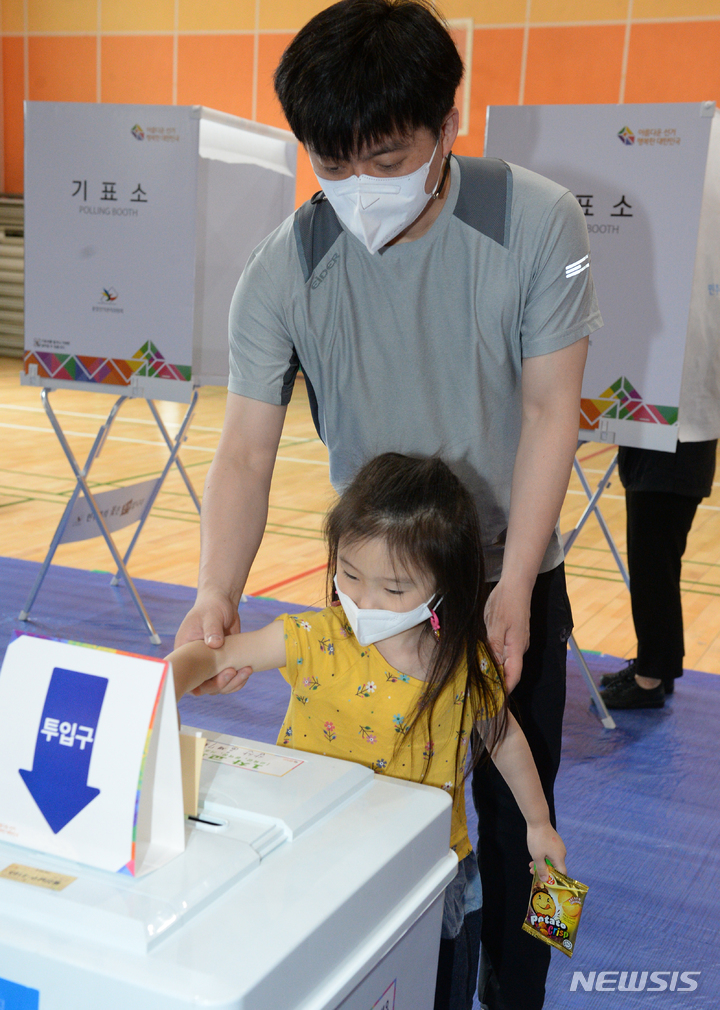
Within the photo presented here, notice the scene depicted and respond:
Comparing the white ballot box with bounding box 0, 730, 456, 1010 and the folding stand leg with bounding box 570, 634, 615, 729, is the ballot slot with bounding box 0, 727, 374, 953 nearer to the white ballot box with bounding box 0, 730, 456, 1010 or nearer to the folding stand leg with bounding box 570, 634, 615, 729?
the white ballot box with bounding box 0, 730, 456, 1010

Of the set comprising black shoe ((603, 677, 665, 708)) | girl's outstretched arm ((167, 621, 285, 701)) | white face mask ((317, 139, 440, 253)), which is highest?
white face mask ((317, 139, 440, 253))

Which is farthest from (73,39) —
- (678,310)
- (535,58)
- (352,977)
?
(352,977)

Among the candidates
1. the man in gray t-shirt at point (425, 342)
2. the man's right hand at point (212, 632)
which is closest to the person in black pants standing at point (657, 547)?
the man in gray t-shirt at point (425, 342)

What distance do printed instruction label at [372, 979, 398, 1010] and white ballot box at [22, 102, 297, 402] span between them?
288 centimetres

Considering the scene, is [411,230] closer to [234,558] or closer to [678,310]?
[234,558]

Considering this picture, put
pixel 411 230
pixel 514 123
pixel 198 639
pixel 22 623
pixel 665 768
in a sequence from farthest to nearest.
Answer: pixel 22 623 < pixel 514 123 < pixel 665 768 < pixel 411 230 < pixel 198 639

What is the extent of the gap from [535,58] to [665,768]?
8.01 meters

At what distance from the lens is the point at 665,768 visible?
112 inches

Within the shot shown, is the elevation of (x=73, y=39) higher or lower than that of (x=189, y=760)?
higher

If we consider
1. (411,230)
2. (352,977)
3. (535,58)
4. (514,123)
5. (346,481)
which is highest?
(535,58)

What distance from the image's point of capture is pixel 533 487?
124cm

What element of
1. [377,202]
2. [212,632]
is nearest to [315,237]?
[377,202]

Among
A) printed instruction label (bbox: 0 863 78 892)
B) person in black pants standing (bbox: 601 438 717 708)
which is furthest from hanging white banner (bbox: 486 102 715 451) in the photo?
printed instruction label (bbox: 0 863 78 892)

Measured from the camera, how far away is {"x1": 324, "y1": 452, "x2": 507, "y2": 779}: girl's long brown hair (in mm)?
1147
